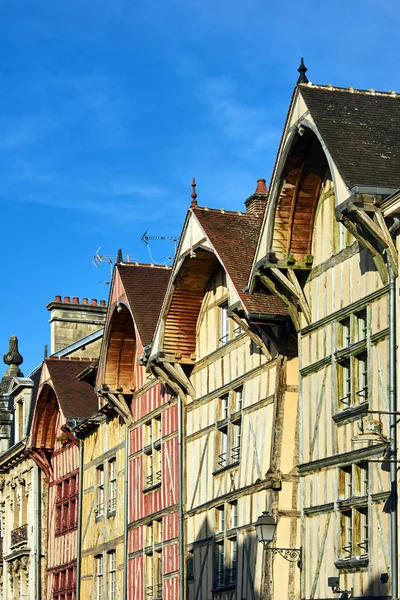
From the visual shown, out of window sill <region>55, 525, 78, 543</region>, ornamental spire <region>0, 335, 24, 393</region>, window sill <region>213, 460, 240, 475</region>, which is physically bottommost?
window sill <region>55, 525, 78, 543</region>

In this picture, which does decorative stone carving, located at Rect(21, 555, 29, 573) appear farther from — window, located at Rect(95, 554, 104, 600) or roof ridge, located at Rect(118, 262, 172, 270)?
roof ridge, located at Rect(118, 262, 172, 270)

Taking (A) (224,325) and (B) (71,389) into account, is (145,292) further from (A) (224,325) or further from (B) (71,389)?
(B) (71,389)

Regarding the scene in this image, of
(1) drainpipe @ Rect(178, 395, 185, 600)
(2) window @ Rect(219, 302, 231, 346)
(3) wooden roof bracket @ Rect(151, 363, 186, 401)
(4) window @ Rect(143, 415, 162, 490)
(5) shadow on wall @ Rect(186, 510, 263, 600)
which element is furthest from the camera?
(4) window @ Rect(143, 415, 162, 490)

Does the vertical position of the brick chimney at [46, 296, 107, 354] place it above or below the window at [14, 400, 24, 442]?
above

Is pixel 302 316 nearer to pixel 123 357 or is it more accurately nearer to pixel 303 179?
pixel 303 179

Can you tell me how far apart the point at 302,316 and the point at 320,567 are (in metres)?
4.14

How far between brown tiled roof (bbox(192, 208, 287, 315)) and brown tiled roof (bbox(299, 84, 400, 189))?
3981 millimetres

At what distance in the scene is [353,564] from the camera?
19.6 metres

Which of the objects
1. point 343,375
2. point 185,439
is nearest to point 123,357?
point 185,439

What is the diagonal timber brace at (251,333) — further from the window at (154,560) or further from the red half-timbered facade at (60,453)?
the red half-timbered facade at (60,453)

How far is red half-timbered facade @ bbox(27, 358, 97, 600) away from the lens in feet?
122

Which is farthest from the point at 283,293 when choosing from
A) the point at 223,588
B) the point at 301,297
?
the point at 223,588

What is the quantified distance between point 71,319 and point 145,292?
43.5 feet

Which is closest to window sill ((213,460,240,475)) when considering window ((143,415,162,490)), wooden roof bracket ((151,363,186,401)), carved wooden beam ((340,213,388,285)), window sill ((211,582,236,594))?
window sill ((211,582,236,594))
